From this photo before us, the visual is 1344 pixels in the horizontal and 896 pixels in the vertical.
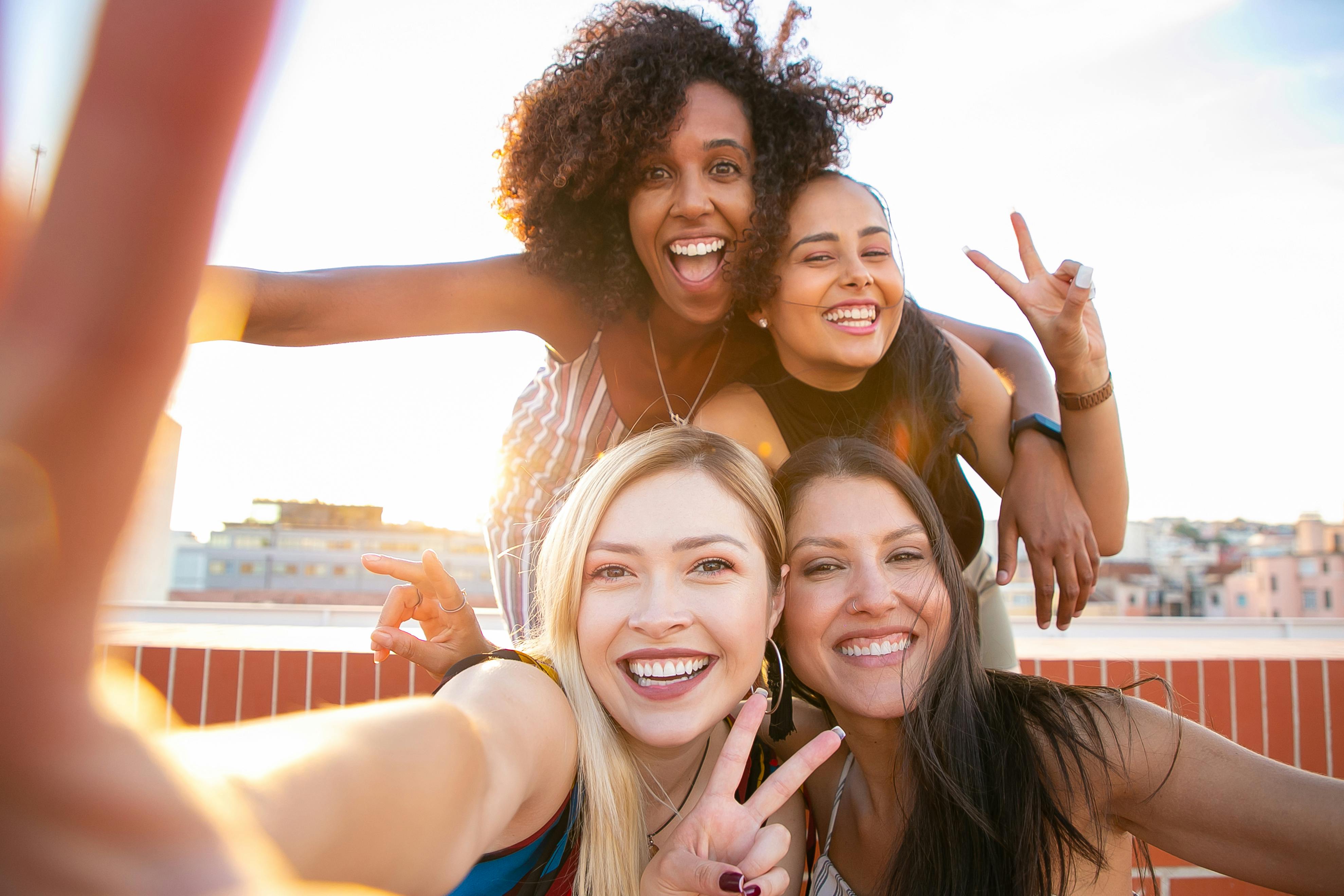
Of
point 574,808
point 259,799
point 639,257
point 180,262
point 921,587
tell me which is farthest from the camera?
point 639,257

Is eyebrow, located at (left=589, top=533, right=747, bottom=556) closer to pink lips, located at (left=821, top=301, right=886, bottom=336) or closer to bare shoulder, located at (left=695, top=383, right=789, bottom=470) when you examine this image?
Answer: bare shoulder, located at (left=695, top=383, right=789, bottom=470)

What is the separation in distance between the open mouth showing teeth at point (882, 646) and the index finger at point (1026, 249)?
4.39ft

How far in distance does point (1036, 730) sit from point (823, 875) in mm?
677

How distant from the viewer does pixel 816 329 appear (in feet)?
9.25

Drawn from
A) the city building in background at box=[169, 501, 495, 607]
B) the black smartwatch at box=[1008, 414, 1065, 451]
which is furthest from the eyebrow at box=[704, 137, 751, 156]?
the city building in background at box=[169, 501, 495, 607]

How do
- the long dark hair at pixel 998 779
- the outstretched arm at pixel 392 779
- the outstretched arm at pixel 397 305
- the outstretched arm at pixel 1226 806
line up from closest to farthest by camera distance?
1. the outstretched arm at pixel 392 779
2. the outstretched arm at pixel 1226 806
3. the long dark hair at pixel 998 779
4. the outstretched arm at pixel 397 305

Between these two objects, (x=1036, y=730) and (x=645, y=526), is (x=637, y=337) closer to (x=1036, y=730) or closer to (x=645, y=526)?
(x=645, y=526)

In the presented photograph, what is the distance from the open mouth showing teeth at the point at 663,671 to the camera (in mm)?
2088

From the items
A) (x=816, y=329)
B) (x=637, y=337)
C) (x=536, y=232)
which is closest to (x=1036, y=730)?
(x=816, y=329)

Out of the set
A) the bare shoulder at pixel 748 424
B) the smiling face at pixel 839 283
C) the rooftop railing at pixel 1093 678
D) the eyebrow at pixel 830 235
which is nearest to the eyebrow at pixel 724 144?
the smiling face at pixel 839 283

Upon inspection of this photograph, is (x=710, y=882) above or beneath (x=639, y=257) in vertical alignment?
beneath

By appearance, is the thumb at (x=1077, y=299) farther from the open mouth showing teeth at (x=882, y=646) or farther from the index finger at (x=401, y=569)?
the index finger at (x=401, y=569)

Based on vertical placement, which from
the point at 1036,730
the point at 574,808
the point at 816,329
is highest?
the point at 816,329

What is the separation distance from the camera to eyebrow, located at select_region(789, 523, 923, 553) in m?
2.33
